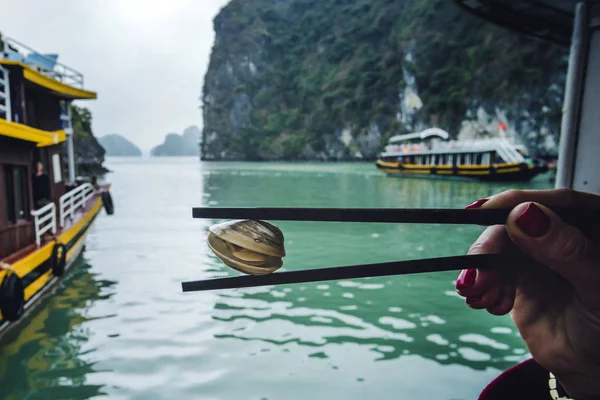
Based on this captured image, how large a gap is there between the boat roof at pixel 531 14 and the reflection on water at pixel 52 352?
18.9 ft

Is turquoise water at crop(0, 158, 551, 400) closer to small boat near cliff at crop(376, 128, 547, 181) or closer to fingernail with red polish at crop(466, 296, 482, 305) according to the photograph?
fingernail with red polish at crop(466, 296, 482, 305)

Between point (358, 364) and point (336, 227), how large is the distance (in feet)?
32.5

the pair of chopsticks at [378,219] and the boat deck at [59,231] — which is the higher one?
the pair of chopsticks at [378,219]

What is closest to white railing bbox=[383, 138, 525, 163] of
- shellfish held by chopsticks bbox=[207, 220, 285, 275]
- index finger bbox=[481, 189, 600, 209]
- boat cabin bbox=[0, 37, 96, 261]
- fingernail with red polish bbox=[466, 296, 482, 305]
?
boat cabin bbox=[0, 37, 96, 261]

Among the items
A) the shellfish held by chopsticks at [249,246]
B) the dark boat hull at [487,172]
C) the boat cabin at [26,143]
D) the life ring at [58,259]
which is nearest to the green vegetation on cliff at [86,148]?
the dark boat hull at [487,172]

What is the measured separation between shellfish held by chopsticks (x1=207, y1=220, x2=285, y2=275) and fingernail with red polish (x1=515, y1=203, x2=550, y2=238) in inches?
19.6

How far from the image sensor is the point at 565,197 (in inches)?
32.9

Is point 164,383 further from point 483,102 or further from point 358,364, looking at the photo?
point 483,102

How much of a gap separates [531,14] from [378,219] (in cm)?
471

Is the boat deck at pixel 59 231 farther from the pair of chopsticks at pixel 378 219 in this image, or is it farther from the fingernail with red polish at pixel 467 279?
the fingernail with red polish at pixel 467 279

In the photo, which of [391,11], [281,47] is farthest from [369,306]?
[281,47]

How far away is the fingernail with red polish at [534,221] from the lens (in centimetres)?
79

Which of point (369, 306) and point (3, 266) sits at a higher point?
point (3, 266)

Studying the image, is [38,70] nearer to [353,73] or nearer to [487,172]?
[487,172]
